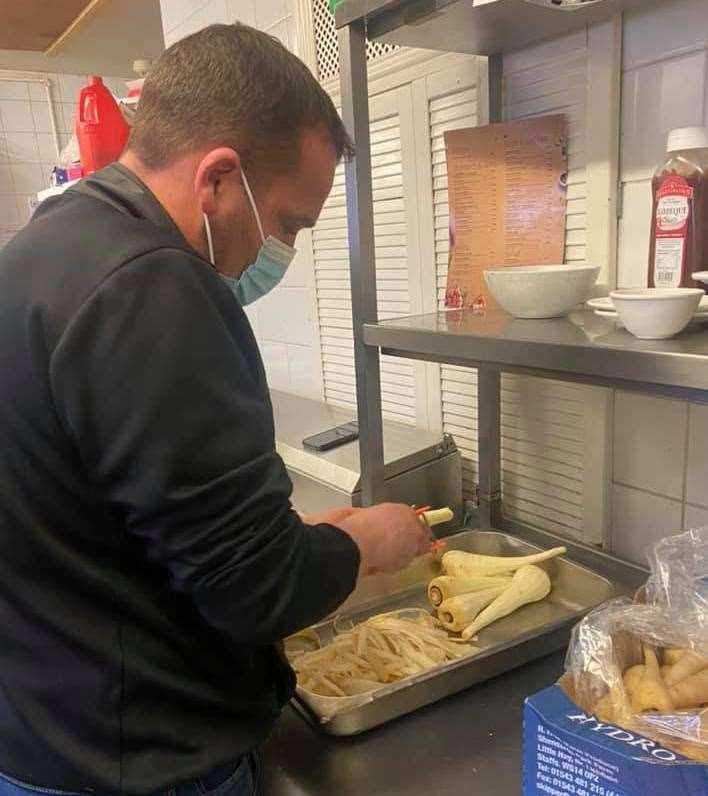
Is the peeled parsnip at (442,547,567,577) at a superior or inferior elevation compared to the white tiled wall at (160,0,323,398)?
inferior

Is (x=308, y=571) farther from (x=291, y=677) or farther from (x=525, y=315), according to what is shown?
(x=525, y=315)

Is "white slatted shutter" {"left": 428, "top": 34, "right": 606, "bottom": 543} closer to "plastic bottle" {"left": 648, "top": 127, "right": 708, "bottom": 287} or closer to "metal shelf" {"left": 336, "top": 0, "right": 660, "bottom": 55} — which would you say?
"metal shelf" {"left": 336, "top": 0, "right": 660, "bottom": 55}

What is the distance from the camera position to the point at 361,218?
3.37 ft

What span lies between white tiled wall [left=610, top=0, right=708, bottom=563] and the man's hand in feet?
1.37

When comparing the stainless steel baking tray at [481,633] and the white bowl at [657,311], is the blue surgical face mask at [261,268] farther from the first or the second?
the stainless steel baking tray at [481,633]

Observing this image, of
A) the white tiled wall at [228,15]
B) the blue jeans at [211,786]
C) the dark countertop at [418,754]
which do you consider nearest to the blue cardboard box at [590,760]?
the dark countertop at [418,754]

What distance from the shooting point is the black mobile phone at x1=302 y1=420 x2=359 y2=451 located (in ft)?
4.44

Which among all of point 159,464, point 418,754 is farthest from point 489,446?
point 159,464

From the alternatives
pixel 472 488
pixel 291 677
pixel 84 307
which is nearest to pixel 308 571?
pixel 291 677

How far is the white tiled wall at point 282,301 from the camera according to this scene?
165 cm

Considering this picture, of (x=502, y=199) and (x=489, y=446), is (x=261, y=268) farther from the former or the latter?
(x=489, y=446)

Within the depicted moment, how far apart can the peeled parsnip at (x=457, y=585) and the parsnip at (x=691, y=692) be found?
420mm

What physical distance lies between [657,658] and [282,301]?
4.32ft

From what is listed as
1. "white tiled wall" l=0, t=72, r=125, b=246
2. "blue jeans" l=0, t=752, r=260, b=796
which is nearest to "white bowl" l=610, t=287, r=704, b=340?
"blue jeans" l=0, t=752, r=260, b=796
